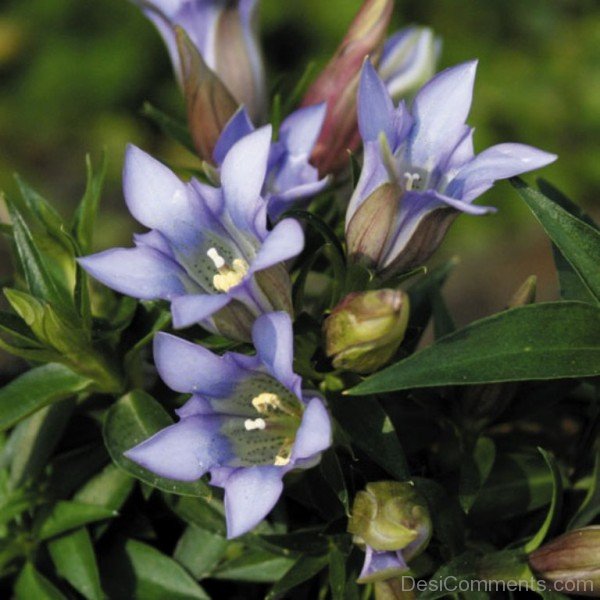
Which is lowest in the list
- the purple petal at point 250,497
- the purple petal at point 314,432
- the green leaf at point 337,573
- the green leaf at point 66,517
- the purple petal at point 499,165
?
the green leaf at point 66,517

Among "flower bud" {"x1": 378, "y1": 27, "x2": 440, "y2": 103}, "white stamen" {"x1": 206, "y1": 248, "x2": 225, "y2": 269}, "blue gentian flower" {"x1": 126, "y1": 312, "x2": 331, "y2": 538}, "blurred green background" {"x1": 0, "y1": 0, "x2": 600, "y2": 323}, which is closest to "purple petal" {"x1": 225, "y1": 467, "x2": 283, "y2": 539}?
"blue gentian flower" {"x1": 126, "y1": 312, "x2": 331, "y2": 538}

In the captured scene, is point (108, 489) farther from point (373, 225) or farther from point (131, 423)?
point (373, 225)

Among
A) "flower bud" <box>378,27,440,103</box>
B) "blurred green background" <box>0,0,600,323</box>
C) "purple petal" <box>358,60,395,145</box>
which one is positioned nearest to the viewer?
"purple petal" <box>358,60,395,145</box>

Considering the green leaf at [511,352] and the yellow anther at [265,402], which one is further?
the yellow anther at [265,402]

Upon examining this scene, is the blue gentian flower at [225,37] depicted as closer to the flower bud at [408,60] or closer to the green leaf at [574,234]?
the flower bud at [408,60]

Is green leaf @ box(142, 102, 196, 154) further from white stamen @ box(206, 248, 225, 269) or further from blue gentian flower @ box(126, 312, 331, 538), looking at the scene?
blue gentian flower @ box(126, 312, 331, 538)

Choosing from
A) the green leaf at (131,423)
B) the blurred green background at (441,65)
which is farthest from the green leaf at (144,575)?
the blurred green background at (441,65)
